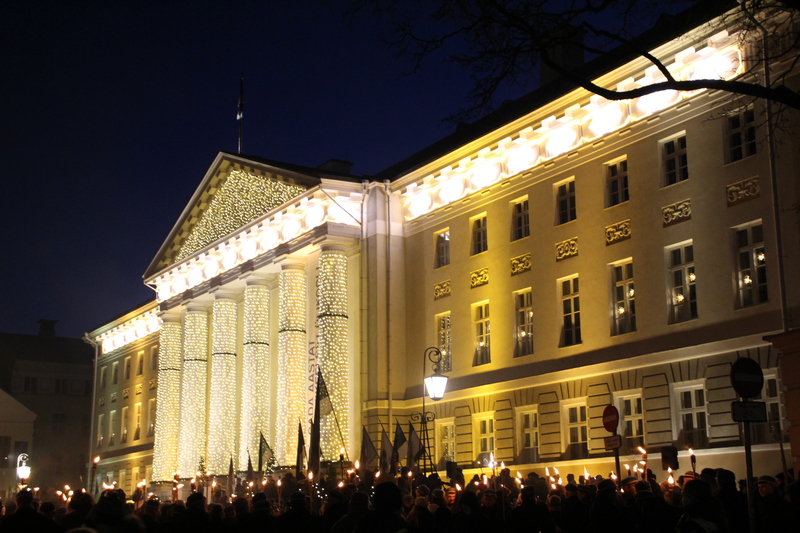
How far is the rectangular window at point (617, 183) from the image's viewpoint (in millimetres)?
26938

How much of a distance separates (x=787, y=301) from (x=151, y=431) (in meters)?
39.2

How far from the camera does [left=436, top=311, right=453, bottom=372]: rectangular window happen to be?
1287 inches

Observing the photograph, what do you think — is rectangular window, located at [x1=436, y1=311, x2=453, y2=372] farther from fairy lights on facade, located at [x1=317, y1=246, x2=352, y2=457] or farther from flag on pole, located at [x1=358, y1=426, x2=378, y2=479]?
flag on pole, located at [x1=358, y1=426, x2=378, y2=479]

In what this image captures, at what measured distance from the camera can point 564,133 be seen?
28750 mm

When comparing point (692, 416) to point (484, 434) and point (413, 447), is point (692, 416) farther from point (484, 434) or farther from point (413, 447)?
point (484, 434)

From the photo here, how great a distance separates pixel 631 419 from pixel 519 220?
7.60 meters

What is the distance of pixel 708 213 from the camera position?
24094mm

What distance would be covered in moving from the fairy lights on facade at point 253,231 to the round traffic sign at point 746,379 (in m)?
25.3

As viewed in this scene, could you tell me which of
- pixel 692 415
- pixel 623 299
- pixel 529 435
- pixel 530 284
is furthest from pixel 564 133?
pixel 692 415

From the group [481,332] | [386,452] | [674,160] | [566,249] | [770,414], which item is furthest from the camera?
[481,332]

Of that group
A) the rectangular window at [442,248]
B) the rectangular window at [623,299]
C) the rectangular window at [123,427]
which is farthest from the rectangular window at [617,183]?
the rectangular window at [123,427]

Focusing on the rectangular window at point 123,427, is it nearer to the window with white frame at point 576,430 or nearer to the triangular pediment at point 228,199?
the triangular pediment at point 228,199

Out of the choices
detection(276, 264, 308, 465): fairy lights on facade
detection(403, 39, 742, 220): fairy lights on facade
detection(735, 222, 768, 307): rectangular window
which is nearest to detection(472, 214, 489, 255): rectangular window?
detection(403, 39, 742, 220): fairy lights on facade

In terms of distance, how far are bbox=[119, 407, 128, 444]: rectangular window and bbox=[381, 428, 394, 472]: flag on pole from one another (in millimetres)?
33790
